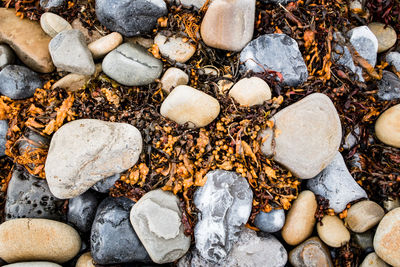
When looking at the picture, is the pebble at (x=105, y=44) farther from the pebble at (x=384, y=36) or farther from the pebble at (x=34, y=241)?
the pebble at (x=384, y=36)

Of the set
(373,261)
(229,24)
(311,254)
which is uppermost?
(229,24)

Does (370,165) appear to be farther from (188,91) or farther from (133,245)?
(133,245)

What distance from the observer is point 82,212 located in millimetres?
3107

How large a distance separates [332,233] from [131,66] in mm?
2725

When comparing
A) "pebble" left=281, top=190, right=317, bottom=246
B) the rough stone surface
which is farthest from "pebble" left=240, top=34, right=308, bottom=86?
"pebble" left=281, top=190, right=317, bottom=246

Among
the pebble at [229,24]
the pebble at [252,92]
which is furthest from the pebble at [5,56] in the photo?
the pebble at [252,92]

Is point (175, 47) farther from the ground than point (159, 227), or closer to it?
farther from the ground

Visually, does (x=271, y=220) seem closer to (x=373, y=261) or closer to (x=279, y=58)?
(x=373, y=261)

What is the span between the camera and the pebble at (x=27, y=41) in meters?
3.30

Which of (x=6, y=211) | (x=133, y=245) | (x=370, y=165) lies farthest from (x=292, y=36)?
(x=6, y=211)

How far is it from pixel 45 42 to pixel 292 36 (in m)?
2.82

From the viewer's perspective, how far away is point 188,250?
9.78 ft

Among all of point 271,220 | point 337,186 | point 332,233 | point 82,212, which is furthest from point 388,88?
point 82,212

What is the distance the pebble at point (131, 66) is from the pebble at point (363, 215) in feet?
8.36
